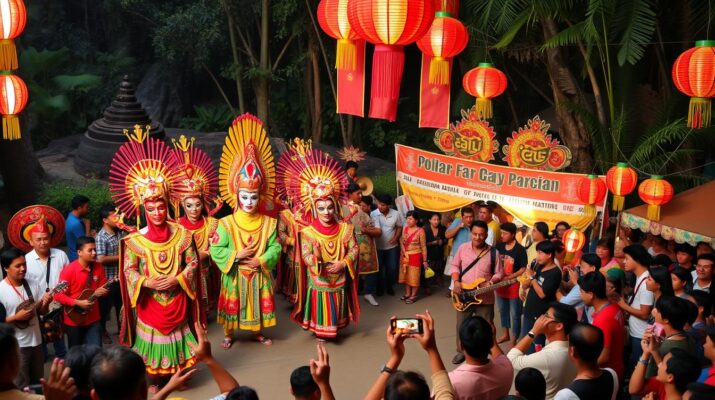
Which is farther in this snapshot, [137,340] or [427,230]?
[427,230]

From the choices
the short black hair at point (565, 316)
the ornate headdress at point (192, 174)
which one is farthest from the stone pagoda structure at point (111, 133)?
the short black hair at point (565, 316)

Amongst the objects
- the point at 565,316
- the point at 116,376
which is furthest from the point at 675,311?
the point at 116,376

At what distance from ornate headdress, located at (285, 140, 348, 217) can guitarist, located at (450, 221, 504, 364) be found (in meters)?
1.52

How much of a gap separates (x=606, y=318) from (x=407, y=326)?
82.0 inches

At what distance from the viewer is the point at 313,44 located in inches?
616

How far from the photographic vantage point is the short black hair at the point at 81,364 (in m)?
3.92

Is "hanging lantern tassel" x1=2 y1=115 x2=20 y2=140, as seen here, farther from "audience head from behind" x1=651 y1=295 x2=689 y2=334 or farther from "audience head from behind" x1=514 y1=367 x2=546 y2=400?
"audience head from behind" x1=651 y1=295 x2=689 y2=334

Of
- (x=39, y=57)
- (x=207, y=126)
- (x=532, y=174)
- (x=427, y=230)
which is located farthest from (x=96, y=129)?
(x=532, y=174)

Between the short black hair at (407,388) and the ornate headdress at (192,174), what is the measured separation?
4.69 m

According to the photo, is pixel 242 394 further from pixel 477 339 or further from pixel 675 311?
pixel 675 311

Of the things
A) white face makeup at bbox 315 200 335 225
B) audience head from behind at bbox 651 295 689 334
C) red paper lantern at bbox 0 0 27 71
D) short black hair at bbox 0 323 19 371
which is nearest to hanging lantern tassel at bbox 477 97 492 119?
white face makeup at bbox 315 200 335 225

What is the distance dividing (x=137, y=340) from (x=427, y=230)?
401cm

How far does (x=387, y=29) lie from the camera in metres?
6.16

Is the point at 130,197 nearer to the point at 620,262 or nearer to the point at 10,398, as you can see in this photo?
the point at 10,398
